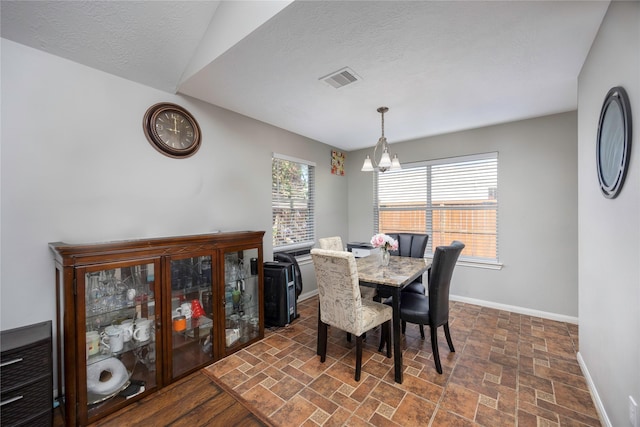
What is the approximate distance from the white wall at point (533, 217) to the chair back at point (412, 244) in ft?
3.23

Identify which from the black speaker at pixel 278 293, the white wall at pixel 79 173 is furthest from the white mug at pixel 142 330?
the black speaker at pixel 278 293

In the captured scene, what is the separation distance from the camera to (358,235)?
4.92 metres

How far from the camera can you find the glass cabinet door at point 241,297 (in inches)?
100

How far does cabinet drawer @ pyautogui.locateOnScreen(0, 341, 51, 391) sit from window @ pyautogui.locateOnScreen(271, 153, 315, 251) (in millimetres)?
2352

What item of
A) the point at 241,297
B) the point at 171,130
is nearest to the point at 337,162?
the point at 171,130

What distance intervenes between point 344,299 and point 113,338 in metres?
1.77

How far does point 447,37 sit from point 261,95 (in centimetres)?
174

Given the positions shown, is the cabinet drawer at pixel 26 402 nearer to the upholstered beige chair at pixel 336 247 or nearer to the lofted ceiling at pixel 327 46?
the lofted ceiling at pixel 327 46

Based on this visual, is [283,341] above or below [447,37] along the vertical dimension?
below

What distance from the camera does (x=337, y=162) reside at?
4758mm

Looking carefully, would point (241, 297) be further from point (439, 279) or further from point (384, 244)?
point (439, 279)

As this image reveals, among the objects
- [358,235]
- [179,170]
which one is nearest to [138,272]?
[179,170]

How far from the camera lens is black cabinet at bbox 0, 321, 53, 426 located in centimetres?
138

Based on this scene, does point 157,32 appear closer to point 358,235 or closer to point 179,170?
point 179,170
